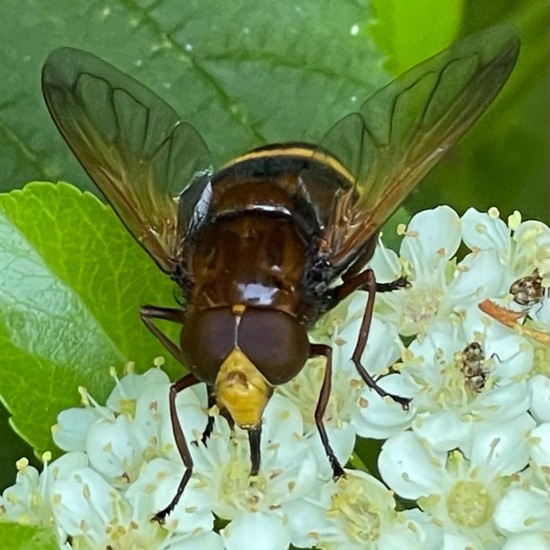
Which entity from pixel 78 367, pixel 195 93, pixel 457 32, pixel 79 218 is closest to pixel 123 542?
pixel 78 367

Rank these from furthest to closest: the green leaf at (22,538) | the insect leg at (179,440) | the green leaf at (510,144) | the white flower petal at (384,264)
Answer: the green leaf at (510,144) < the white flower petal at (384,264) < the insect leg at (179,440) < the green leaf at (22,538)

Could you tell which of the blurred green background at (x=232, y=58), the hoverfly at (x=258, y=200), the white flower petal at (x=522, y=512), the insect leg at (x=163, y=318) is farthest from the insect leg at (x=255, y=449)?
the blurred green background at (x=232, y=58)

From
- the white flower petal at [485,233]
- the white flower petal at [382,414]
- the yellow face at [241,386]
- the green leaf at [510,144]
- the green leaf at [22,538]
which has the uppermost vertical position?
the green leaf at [510,144]

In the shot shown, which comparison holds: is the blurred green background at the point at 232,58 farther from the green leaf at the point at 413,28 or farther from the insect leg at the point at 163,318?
the insect leg at the point at 163,318

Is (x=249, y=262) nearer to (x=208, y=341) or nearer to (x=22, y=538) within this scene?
(x=208, y=341)

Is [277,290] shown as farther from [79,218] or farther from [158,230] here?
[79,218]

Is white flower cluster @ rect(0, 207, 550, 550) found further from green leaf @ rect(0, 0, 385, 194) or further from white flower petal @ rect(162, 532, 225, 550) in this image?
green leaf @ rect(0, 0, 385, 194)

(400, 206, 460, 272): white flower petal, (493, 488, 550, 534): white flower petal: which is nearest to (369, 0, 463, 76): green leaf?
(400, 206, 460, 272): white flower petal
